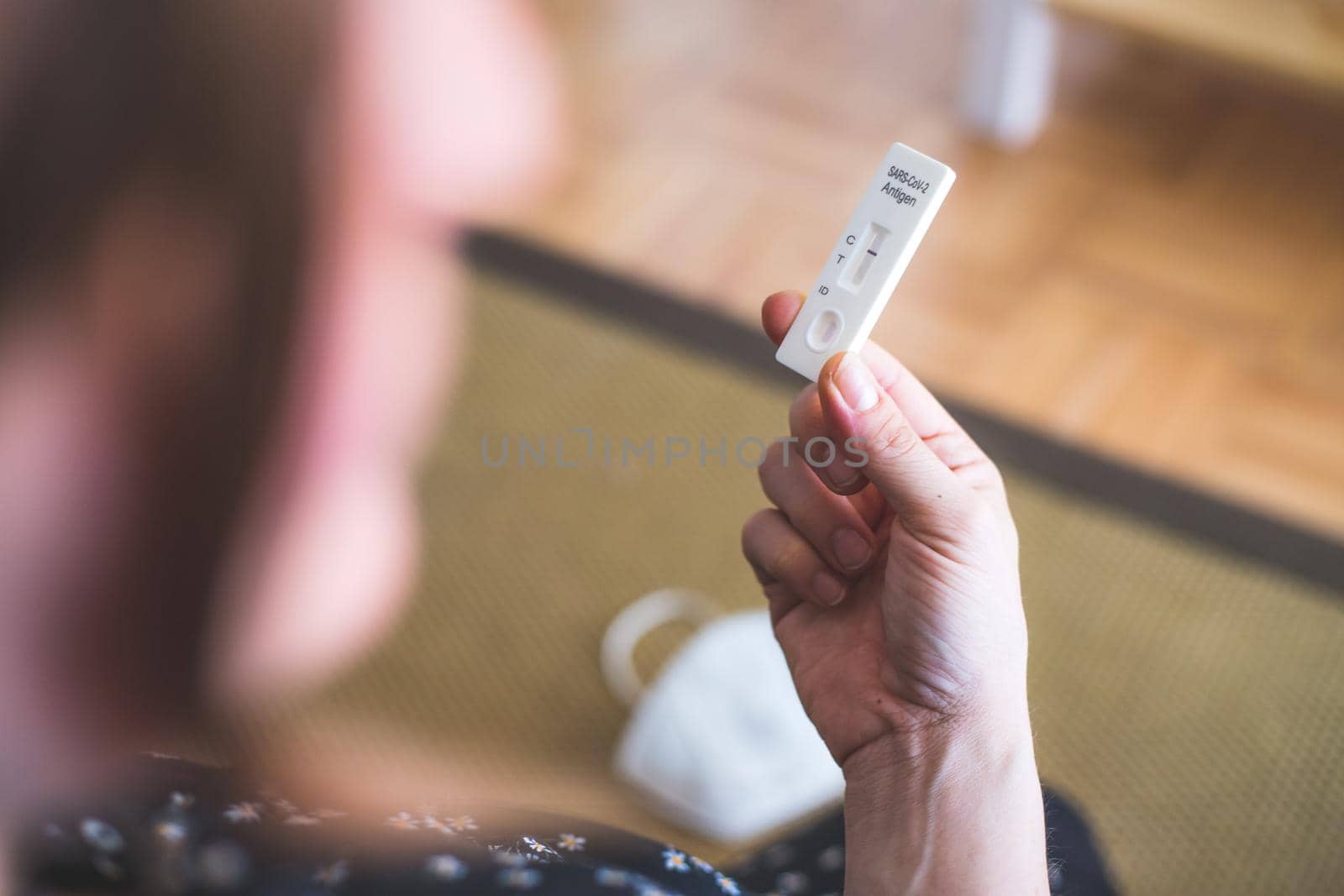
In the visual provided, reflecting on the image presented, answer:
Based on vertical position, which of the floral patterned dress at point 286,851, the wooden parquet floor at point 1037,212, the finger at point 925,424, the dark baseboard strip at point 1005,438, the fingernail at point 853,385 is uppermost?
the wooden parquet floor at point 1037,212

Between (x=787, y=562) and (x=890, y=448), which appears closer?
(x=890, y=448)

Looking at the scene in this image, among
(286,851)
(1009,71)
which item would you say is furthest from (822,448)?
(1009,71)

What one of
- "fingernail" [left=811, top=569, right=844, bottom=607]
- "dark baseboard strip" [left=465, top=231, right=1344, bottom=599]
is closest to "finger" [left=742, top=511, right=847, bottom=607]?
"fingernail" [left=811, top=569, right=844, bottom=607]

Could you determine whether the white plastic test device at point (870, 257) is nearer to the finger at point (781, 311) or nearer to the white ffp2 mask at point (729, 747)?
the finger at point (781, 311)

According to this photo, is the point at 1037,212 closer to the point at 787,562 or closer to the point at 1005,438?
the point at 1005,438

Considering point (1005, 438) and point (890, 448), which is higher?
point (1005, 438)

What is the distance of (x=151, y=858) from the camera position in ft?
1.77

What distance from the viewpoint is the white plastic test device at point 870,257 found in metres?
0.58

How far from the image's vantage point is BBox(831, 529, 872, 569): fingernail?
0.71 metres

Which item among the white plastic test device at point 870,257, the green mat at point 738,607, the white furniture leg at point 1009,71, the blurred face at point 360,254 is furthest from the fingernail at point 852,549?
the white furniture leg at point 1009,71

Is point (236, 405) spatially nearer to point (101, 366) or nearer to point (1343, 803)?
point (101, 366)

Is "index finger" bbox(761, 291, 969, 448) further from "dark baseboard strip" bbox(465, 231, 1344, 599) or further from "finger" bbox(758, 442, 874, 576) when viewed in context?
"dark baseboard strip" bbox(465, 231, 1344, 599)

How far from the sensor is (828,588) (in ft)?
2.35

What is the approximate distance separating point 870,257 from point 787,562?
0.23 m
